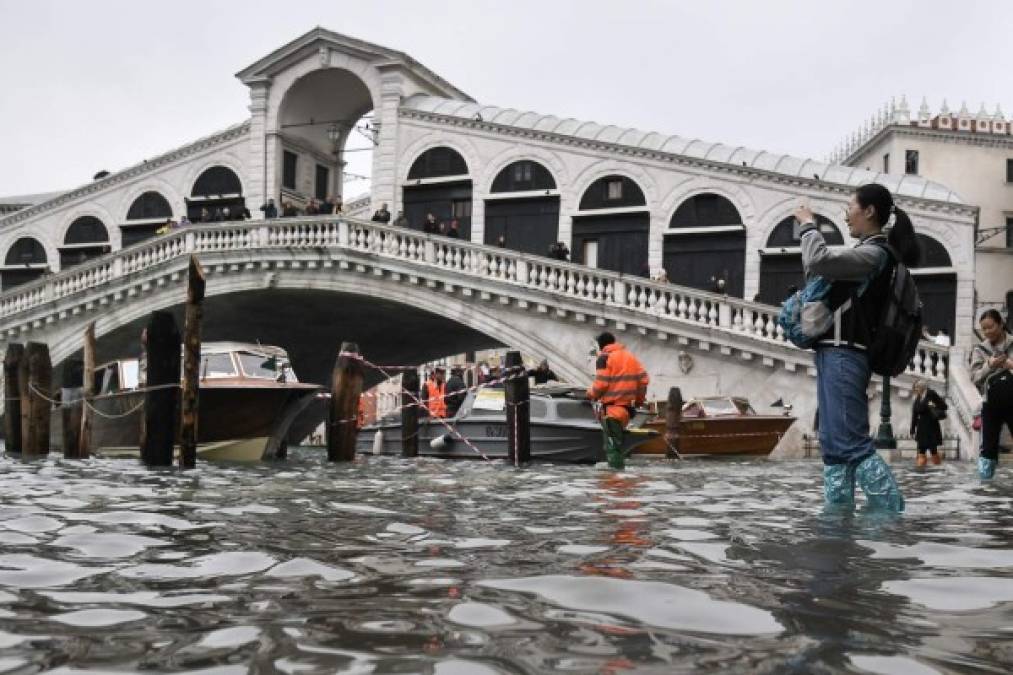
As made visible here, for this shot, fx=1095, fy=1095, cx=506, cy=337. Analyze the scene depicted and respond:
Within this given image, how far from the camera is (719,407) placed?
2075cm

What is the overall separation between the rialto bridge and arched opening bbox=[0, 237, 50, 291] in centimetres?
144

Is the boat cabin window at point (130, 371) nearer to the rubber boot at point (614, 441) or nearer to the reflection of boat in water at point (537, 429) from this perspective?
the reflection of boat in water at point (537, 429)

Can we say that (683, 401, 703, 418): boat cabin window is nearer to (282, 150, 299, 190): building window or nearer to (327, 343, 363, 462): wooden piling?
(327, 343, 363, 462): wooden piling

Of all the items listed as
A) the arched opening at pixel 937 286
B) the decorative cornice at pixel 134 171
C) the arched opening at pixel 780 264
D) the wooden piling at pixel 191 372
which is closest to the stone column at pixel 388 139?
the decorative cornice at pixel 134 171

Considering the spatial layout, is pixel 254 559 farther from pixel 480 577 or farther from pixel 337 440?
pixel 337 440

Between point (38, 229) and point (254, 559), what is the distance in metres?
33.8

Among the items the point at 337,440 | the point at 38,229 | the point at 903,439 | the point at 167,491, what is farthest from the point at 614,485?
the point at 38,229

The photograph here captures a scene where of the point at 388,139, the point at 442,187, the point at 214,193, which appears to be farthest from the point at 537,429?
the point at 214,193

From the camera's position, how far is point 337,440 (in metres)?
14.5

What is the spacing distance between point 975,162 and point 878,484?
3937 cm

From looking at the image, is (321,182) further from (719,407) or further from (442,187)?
(719,407)

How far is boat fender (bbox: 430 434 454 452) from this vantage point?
57.6 feet

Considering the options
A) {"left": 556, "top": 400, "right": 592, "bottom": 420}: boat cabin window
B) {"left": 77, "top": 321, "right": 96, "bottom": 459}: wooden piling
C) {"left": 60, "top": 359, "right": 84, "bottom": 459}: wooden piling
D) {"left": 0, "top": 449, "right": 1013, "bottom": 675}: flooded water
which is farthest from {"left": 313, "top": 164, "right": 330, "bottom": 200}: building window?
{"left": 0, "top": 449, "right": 1013, "bottom": 675}: flooded water

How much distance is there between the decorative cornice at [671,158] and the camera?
953 inches
